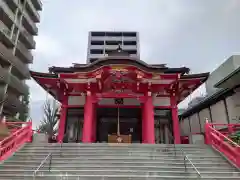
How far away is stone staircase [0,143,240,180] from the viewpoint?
7.23 meters

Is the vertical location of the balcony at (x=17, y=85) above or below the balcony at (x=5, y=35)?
below

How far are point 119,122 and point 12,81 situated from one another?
20.0 meters

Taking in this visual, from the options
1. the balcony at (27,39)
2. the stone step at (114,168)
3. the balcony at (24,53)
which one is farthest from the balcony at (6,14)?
the stone step at (114,168)

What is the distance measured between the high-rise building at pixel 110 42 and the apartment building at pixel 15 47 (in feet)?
84.4

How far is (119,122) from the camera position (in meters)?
15.1

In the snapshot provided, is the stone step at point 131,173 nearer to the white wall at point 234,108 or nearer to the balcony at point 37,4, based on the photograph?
the white wall at point 234,108

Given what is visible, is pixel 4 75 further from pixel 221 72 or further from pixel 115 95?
pixel 221 72

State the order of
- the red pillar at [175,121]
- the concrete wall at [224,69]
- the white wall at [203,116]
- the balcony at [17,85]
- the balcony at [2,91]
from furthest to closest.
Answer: the balcony at [17,85] → the balcony at [2,91] → the white wall at [203,116] → the concrete wall at [224,69] → the red pillar at [175,121]

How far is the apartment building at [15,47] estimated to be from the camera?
26.5m

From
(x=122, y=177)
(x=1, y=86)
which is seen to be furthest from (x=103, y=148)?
Answer: (x=1, y=86)

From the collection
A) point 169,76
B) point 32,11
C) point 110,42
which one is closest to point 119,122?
point 169,76

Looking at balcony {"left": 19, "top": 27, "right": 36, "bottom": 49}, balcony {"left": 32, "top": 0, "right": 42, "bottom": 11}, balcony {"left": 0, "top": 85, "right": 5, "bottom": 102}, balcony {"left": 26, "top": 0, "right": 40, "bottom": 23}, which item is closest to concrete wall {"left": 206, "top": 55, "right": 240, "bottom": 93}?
balcony {"left": 0, "top": 85, "right": 5, "bottom": 102}

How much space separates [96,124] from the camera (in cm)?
1495

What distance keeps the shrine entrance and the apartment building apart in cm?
1616
